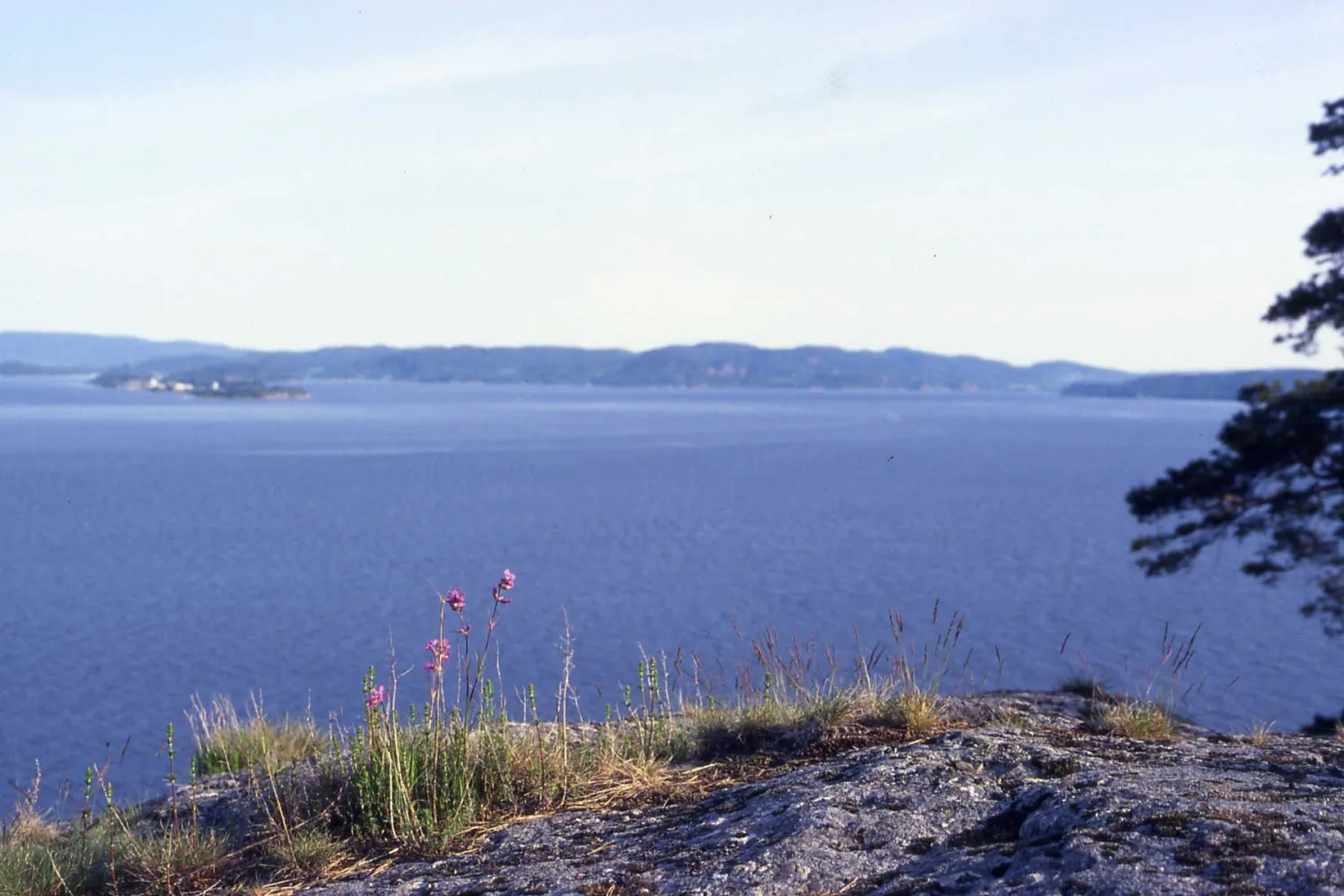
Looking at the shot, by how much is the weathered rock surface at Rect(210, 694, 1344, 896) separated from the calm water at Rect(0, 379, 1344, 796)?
2866 mm

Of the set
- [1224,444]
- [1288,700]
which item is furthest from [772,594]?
[1224,444]

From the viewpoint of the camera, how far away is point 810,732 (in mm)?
5031

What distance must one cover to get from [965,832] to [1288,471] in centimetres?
1700

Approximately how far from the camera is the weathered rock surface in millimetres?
2869

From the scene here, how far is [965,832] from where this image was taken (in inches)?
134

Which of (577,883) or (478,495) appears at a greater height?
(577,883)

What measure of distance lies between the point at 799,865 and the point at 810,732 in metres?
1.86

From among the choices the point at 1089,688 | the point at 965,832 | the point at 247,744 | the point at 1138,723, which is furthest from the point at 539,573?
the point at 965,832

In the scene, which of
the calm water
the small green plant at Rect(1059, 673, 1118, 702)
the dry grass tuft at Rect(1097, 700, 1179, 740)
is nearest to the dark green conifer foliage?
the calm water

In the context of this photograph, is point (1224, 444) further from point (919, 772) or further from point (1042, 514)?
point (1042, 514)

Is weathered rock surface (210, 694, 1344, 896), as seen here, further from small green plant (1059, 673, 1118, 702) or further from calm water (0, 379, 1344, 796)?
calm water (0, 379, 1344, 796)

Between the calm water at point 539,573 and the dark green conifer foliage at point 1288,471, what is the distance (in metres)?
2.79

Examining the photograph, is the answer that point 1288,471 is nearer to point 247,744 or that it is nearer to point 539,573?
point 247,744

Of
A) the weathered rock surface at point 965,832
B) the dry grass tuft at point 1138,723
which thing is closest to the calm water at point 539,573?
the weathered rock surface at point 965,832
